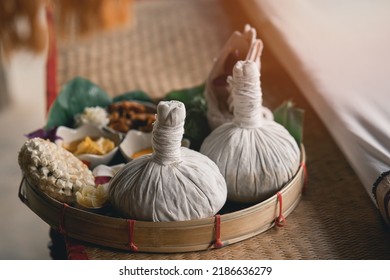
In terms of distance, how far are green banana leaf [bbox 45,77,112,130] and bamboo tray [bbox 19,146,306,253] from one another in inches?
9.1

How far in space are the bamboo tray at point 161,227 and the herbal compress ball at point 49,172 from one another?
15 mm

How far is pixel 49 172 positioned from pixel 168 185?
0.16 m

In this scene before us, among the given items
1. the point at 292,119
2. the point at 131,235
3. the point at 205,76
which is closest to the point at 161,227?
the point at 131,235

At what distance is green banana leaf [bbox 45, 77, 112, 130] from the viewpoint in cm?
99

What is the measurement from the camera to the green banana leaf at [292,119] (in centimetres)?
90

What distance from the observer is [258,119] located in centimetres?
80

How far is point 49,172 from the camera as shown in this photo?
75 cm

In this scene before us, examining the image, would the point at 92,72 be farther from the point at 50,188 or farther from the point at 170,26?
the point at 50,188

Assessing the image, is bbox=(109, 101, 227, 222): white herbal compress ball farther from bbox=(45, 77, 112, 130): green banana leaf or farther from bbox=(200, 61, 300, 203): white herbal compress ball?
bbox=(45, 77, 112, 130): green banana leaf

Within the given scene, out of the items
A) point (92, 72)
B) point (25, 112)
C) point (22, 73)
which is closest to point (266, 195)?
point (92, 72)

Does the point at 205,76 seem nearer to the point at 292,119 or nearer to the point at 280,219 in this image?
the point at 292,119

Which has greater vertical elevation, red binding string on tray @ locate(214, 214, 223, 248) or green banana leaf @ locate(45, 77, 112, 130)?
green banana leaf @ locate(45, 77, 112, 130)

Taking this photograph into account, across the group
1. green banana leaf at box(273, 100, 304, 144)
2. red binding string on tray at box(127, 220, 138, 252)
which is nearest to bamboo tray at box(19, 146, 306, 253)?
red binding string on tray at box(127, 220, 138, 252)

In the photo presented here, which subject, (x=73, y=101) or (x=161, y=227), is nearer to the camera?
(x=161, y=227)
